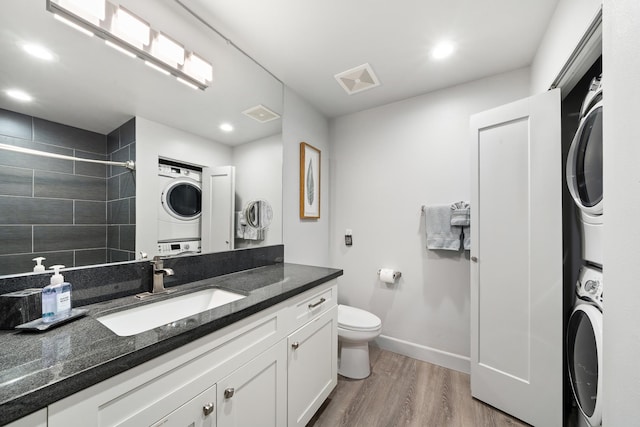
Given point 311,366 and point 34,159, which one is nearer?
point 34,159

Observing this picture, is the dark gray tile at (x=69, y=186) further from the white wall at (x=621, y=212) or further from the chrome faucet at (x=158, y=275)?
the white wall at (x=621, y=212)

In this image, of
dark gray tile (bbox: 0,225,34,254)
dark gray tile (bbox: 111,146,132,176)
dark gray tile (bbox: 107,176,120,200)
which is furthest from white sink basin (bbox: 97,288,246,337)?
dark gray tile (bbox: 111,146,132,176)

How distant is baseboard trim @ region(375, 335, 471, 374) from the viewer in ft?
6.39

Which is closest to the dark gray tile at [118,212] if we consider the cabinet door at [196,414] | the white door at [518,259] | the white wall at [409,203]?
the cabinet door at [196,414]

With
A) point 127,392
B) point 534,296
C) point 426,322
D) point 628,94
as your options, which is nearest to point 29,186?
point 127,392

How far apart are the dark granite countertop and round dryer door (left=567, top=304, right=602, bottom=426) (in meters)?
1.46

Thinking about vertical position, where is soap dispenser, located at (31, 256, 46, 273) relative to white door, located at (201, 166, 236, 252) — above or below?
below

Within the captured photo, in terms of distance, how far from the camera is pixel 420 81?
1.97 metres

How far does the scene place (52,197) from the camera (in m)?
0.93

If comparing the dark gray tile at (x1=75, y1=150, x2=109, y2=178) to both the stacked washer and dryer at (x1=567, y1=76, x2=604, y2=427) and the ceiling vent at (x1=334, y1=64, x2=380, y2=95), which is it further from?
the stacked washer and dryer at (x1=567, y1=76, x2=604, y2=427)

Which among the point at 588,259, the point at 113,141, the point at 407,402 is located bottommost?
the point at 407,402

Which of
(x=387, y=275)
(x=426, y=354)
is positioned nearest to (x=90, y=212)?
(x=387, y=275)

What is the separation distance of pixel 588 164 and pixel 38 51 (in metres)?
2.47

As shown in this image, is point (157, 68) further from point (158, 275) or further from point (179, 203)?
point (158, 275)
